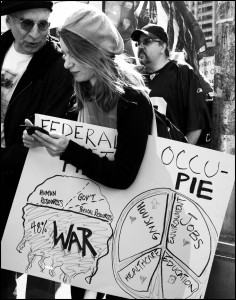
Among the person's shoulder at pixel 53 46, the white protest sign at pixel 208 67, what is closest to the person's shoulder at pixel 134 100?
the person's shoulder at pixel 53 46

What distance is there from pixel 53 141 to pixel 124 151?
328 mm

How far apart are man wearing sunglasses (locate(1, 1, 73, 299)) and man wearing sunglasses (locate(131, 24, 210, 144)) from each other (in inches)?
21.2

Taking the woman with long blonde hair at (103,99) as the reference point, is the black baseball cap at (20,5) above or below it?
above

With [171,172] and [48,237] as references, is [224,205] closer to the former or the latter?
[171,172]

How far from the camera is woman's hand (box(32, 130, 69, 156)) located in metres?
3.00

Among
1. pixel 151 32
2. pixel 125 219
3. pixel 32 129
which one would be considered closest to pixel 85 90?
pixel 32 129

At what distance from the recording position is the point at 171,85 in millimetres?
3666

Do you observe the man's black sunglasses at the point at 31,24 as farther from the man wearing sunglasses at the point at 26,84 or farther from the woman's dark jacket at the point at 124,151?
the woman's dark jacket at the point at 124,151

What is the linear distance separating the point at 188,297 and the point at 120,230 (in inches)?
17.5

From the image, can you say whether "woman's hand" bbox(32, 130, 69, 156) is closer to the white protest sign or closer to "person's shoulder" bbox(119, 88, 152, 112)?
"person's shoulder" bbox(119, 88, 152, 112)

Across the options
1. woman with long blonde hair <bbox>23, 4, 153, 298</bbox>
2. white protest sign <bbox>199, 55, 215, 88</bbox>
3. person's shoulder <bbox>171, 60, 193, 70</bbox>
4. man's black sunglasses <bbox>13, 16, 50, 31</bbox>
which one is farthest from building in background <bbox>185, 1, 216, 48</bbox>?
man's black sunglasses <bbox>13, 16, 50, 31</bbox>

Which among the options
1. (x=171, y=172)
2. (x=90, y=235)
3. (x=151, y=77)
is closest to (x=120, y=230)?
(x=90, y=235)

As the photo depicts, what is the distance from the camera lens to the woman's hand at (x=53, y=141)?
3.00 metres

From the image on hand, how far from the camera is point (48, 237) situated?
128 inches
